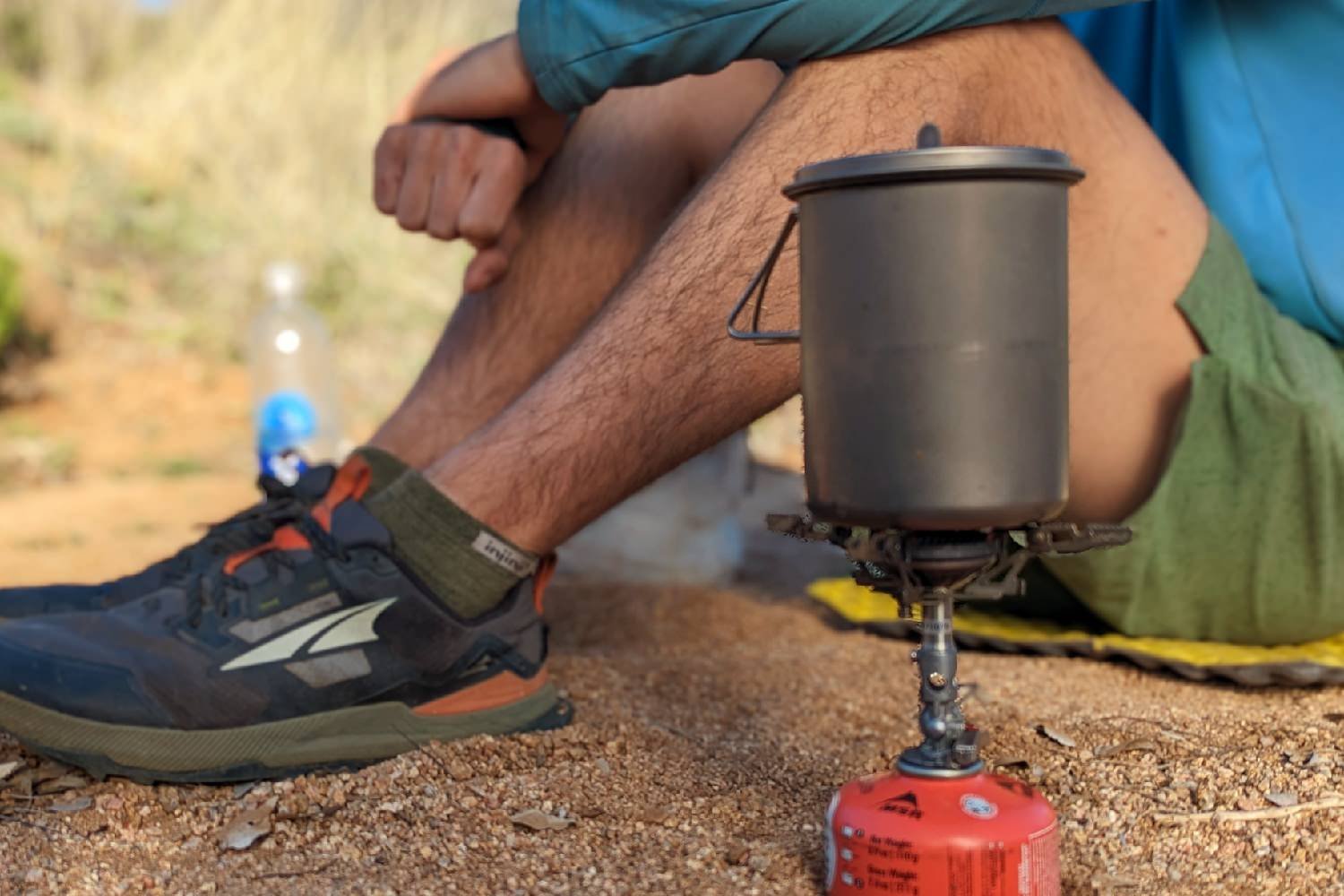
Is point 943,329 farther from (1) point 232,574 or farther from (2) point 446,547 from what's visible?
(1) point 232,574

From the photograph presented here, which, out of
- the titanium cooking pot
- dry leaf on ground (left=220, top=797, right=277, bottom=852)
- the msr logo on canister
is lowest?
dry leaf on ground (left=220, top=797, right=277, bottom=852)

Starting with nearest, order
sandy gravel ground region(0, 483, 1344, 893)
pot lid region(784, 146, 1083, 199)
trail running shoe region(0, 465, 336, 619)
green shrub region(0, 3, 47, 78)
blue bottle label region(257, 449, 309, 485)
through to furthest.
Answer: pot lid region(784, 146, 1083, 199)
sandy gravel ground region(0, 483, 1344, 893)
trail running shoe region(0, 465, 336, 619)
blue bottle label region(257, 449, 309, 485)
green shrub region(0, 3, 47, 78)

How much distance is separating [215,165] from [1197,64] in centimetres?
595

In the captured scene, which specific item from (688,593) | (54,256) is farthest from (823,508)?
(54,256)

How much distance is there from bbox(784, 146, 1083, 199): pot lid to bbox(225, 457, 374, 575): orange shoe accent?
0.83 metres

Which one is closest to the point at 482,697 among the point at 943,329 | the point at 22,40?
the point at 943,329

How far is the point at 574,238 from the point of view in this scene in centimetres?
209

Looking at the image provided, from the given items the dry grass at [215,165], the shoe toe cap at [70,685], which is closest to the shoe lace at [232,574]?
the shoe toe cap at [70,685]

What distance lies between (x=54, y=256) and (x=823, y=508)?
6065 mm

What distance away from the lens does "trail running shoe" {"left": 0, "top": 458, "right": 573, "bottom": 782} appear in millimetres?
1523

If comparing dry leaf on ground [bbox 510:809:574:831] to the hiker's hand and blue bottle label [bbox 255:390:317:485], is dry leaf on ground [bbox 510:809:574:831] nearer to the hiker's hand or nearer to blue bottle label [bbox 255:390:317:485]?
the hiker's hand

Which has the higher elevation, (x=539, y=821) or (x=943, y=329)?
(x=943, y=329)

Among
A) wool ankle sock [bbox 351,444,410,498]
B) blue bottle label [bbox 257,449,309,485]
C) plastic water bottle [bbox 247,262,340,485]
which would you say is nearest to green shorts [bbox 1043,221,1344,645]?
wool ankle sock [bbox 351,444,410,498]

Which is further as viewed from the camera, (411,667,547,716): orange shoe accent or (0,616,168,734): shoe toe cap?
(411,667,547,716): orange shoe accent
